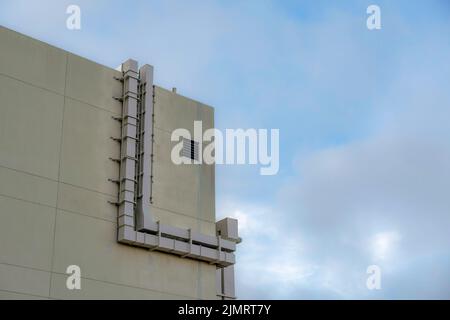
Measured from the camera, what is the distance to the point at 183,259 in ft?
158

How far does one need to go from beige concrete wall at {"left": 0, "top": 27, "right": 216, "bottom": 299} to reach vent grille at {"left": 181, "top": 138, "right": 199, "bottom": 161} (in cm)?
109

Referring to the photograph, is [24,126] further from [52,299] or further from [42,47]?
[52,299]

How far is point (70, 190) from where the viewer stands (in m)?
43.8

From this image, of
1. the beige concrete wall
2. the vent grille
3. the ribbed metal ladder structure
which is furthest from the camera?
the vent grille

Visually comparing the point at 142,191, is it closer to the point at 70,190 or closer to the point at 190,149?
the point at 70,190

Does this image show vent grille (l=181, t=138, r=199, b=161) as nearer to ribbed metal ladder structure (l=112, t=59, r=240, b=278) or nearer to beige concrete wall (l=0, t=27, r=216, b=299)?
beige concrete wall (l=0, t=27, r=216, b=299)

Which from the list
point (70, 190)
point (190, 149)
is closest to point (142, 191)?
point (70, 190)

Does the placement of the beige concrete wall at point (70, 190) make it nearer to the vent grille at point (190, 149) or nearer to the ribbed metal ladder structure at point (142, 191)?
the ribbed metal ladder structure at point (142, 191)

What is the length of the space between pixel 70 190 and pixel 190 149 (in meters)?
10.1

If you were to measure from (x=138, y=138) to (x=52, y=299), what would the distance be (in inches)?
472

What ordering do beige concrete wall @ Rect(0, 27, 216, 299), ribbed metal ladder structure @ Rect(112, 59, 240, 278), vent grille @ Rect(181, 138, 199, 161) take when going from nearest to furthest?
1. beige concrete wall @ Rect(0, 27, 216, 299)
2. ribbed metal ladder structure @ Rect(112, 59, 240, 278)
3. vent grille @ Rect(181, 138, 199, 161)

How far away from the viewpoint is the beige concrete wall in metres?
41.4

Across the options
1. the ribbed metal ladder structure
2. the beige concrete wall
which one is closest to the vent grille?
the beige concrete wall
